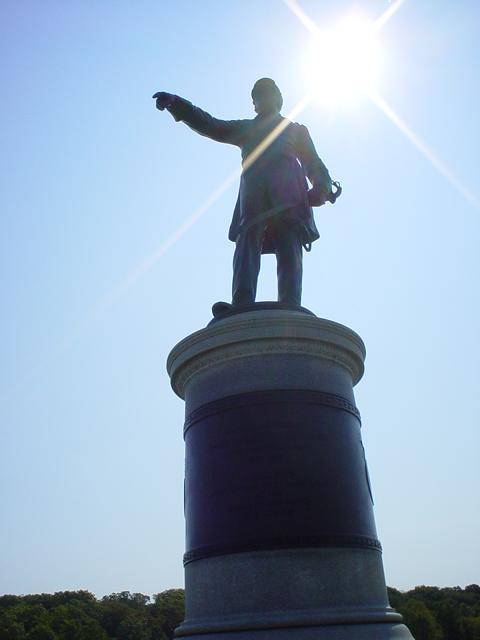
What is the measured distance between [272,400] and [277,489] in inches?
34.6

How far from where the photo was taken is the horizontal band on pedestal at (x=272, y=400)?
19.5ft

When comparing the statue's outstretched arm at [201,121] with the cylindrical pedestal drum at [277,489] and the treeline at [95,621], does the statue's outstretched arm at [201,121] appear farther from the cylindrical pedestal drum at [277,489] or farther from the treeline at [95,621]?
the treeline at [95,621]

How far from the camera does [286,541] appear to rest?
5.25m

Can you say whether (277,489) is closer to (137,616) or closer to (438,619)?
(438,619)

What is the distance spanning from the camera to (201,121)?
844 centimetres

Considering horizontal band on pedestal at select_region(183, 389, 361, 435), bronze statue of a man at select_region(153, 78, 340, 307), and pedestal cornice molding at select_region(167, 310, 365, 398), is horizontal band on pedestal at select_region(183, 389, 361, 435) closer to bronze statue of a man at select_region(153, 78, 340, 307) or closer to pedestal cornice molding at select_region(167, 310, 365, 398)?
pedestal cornice molding at select_region(167, 310, 365, 398)

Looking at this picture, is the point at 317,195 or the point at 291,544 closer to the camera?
the point at 291,544

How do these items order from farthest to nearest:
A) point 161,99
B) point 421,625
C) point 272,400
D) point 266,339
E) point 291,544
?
1. point 421,625
2. point 161,99
3. point 266,339
4. point 272,400
5. point 291,544

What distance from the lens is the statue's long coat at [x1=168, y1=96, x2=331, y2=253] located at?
8062mm

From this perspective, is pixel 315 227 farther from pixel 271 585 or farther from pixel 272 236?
pixel 271 585

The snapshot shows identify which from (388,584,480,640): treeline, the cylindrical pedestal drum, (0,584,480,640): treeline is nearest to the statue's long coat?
the cylindrical pedestal drum

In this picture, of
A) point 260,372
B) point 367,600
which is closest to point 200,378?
point 260,372

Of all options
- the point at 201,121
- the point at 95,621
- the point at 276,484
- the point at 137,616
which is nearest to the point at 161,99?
the point at 201,121

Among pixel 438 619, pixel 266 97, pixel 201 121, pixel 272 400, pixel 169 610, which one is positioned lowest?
pixel 438 619
